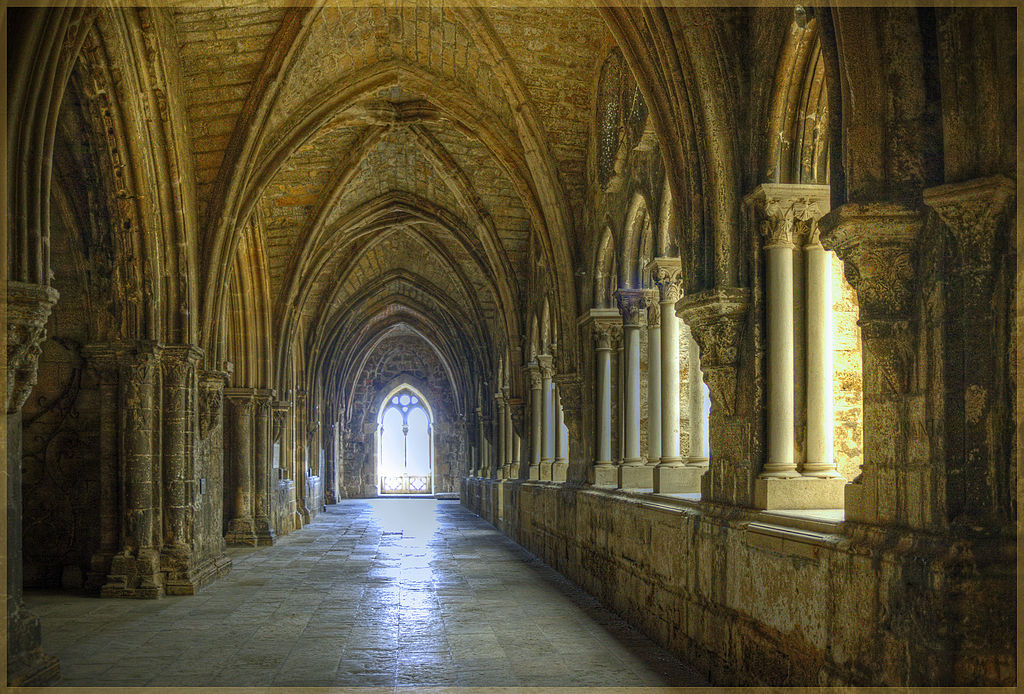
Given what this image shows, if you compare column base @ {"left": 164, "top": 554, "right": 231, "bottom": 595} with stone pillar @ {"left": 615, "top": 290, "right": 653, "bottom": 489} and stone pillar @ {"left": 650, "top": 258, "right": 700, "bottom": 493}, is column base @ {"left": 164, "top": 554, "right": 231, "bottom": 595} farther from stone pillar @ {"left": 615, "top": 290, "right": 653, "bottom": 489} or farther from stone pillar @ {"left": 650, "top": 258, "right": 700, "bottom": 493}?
stone pillar @ {"left": 650, "top": 258, "right": 700, "bottom": 493}

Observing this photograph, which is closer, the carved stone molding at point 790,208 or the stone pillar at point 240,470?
the carved stone molding at point 790,208

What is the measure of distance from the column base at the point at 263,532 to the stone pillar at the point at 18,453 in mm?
9298

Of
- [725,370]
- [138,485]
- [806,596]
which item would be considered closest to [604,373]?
[725,370]

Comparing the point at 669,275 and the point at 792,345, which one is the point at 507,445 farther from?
the point at 792,345

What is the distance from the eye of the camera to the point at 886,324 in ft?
13.0

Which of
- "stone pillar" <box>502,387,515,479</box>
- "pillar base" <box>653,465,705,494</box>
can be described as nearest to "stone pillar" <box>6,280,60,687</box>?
"pillar base" <box>653,465,705,494</box>

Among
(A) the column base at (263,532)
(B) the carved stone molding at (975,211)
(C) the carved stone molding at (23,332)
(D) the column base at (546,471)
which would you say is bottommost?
(A) the column base at (263,532)

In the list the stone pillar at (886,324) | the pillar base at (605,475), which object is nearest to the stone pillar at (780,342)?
the stone pillar at (886,324)

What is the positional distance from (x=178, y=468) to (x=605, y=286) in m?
4.62

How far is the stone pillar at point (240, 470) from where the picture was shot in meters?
14.4

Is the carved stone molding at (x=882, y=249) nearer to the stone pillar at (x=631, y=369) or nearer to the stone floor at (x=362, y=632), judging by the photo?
the stone floor at (x=362, y=632)

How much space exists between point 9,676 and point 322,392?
20364mm

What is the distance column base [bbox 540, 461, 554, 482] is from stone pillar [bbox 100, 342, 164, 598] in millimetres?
6185

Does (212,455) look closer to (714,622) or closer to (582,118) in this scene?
(582,118)
